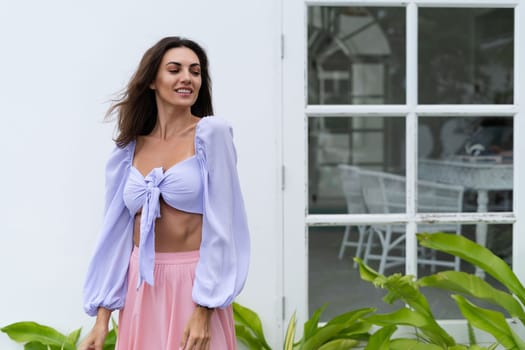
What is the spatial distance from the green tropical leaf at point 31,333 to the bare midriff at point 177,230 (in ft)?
4.19

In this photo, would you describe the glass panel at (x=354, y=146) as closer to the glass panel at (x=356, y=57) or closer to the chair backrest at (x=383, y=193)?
the glass panel at (x=356, y=57)

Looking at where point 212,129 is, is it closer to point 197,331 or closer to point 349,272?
point 197,331

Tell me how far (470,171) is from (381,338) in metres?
2.06

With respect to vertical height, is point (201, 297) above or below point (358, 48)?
below

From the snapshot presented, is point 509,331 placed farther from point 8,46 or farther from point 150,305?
point 8,46

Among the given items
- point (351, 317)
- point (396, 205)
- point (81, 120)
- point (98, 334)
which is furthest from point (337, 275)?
point (98, 334)

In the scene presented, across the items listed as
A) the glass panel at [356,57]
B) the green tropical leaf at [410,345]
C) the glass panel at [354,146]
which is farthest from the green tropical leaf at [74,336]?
the glass panel at [356,57]

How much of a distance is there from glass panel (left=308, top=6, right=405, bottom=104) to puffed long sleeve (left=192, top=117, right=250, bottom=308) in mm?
5734

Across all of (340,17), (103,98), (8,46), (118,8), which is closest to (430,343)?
(103,98)

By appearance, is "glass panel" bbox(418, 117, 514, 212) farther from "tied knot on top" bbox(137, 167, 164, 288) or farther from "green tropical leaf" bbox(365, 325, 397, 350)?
"tied knot on top" bbox(137, 167, 164, 288)

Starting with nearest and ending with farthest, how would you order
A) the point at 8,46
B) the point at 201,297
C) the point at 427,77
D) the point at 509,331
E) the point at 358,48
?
the point at 201,297 → the point at 509,331 → the point at 8,46 → the point at 427,77 → the point at 358,48

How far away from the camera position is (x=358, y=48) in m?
8.80

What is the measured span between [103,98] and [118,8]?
0.35 m

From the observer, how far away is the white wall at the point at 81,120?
3006 millimetres
